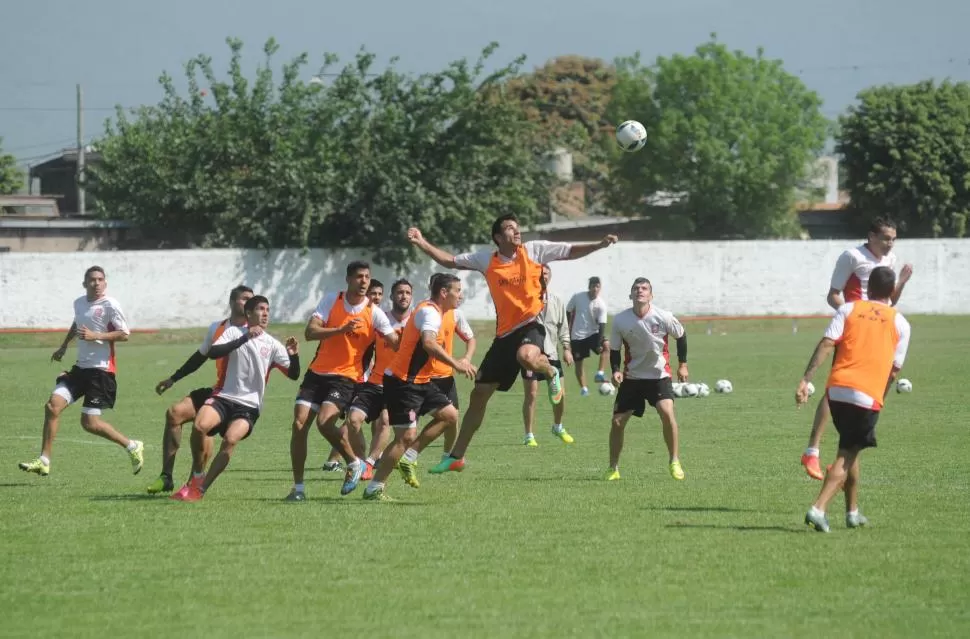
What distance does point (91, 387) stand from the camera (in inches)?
553

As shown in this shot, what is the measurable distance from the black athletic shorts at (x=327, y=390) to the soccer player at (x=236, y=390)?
709 mm

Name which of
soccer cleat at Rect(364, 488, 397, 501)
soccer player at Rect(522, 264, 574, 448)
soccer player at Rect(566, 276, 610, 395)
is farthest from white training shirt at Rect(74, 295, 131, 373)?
soccer player at Rect(566, 276, 610, 395)

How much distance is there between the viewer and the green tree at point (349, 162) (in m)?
46.3

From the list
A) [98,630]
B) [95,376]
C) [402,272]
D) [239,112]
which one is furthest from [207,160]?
[98,630]

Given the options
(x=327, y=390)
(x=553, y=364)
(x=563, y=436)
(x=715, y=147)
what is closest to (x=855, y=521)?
(x=327, y=390)

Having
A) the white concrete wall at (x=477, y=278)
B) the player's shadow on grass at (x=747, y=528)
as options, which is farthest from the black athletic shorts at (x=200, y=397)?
the white concrete wall at (x=477, y=278)

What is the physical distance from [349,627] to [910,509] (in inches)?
217

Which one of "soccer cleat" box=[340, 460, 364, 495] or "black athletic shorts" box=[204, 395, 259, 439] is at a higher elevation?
"black athletic shorts" box=[204, 395, 259, 439]

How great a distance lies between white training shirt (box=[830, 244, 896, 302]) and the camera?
11.9 metres

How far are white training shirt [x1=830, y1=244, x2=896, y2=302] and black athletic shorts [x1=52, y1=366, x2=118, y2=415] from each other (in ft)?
23.4

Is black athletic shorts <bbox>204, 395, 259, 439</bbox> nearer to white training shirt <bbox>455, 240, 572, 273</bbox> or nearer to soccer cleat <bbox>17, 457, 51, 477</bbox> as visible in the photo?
white training shirt <bbox>455, 240, 572, 273</bbox>

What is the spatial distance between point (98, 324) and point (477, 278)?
34268 mm

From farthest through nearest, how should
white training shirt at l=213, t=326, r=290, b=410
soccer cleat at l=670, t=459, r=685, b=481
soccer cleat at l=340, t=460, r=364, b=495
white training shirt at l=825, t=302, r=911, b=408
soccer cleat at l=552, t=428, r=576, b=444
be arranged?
soccer cleat at l=552, t=428, r=576, b=444, soccer cleat at l=670, t=459, r=685, b=481, soccer cleat at l=340, t=460, r=364, b=495, white training shirt at l=213, t=326, r=290, b=410, white training shirt at l=825, t=302, r=911, b=408

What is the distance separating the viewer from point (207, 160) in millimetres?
48906
